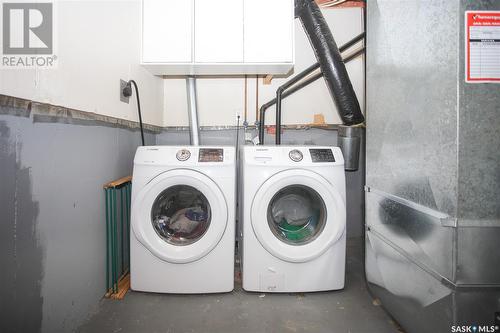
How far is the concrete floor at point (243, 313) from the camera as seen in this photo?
133 cm

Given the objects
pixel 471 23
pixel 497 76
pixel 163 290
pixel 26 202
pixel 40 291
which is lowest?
pixel 163 290

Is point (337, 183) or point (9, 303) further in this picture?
point (337, 183)

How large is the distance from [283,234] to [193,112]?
1.46m

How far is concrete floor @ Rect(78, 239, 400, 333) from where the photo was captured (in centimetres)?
133

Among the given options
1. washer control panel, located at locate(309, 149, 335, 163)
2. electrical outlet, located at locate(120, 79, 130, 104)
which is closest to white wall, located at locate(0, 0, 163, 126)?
electrical outlet, located at locate(120, 79, 130, 104)

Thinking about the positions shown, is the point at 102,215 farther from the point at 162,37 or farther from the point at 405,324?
the point at 405,324

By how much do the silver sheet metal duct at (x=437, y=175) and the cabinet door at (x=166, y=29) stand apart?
53.9 inches

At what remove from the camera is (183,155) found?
1.58 metres

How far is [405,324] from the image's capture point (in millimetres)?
Answer: 1213

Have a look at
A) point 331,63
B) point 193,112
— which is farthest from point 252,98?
point 331,63

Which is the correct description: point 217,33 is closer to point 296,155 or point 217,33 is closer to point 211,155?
point 211,155

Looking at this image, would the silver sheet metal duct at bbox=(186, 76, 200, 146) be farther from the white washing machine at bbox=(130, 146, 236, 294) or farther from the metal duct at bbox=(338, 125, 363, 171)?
the metal duct at bbox=(338, 125, 363, 171)

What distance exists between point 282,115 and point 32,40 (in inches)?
80.4

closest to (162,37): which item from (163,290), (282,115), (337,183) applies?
(282,115)
